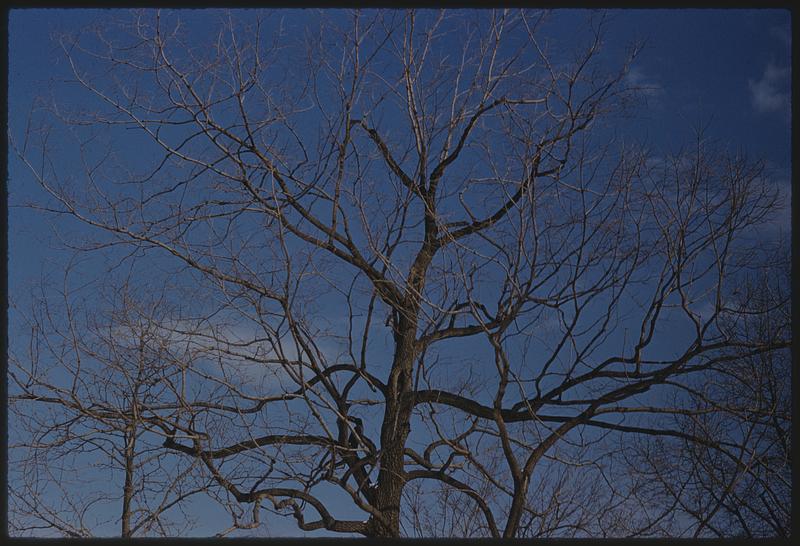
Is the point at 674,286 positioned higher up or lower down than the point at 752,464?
higher up

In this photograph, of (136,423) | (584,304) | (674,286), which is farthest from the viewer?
(136,423)

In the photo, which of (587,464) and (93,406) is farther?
(93,406)

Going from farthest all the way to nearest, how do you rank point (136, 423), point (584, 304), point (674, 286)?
point (136, 423), point (674, 286), point (584, 304)

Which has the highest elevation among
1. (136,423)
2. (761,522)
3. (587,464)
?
(136,423)

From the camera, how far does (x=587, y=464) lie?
3576 millimetres

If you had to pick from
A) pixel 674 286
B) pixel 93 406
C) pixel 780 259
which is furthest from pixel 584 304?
pixel 93 406

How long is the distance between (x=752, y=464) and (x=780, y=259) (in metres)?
0.95

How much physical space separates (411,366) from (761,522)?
72.4 inches

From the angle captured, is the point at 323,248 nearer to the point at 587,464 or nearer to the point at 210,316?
the point at 210,316

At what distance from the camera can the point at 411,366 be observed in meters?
3.93

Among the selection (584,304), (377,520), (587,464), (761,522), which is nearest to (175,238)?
(377,520)

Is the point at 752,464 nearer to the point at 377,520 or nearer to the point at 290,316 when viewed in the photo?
the point at 377,520

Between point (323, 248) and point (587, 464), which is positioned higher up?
point (323, 248)

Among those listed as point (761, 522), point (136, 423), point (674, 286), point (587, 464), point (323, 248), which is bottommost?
point (761, 522)
